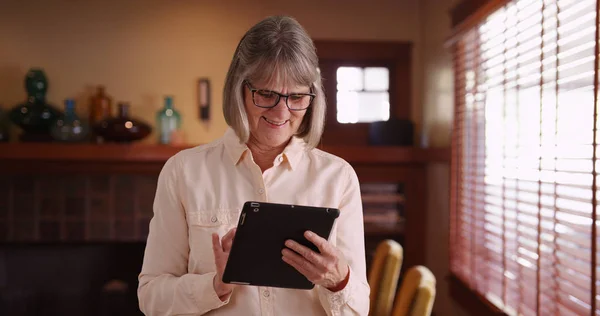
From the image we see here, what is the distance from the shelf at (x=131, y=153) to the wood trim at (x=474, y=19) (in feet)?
2.18

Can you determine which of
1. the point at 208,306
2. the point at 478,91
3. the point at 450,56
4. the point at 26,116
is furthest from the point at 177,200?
the point at 26,116

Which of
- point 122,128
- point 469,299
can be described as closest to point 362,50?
point 122,128

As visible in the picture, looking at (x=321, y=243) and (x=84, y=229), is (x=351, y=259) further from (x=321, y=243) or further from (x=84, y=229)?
(x=84, y=229)

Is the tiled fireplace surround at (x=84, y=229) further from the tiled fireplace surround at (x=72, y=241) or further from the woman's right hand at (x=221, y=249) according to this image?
the woman's right hand at (x=221, y=249)

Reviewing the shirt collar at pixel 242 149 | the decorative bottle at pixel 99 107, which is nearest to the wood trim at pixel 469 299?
the shirt collar at pixel 242 149

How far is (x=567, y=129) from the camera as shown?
170 centimetres

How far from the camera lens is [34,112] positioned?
3223mm

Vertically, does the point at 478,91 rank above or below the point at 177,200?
above

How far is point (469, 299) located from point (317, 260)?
185 cm

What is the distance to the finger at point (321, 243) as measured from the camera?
0.96m

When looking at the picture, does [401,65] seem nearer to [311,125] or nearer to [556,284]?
[556,284]

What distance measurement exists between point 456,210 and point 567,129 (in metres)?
1.12

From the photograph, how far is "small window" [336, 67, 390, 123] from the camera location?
11.6 ft

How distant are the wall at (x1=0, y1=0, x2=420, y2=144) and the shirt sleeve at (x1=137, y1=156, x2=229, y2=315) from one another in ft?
7.82
